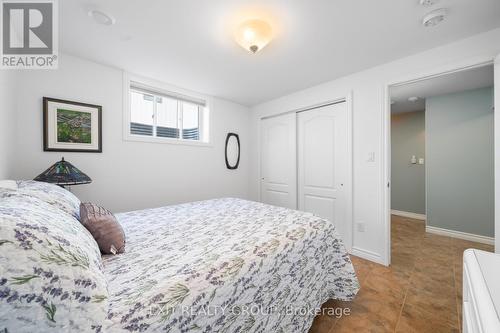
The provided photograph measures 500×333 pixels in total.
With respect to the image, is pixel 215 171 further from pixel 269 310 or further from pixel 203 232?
pixel 269 310

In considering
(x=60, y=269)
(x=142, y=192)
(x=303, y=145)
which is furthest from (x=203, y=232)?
(x=303, y=145)

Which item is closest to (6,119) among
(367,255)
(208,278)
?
(208,278)

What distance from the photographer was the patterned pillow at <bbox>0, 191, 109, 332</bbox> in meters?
0.51

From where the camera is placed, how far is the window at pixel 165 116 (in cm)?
271

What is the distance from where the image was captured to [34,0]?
1.43 m

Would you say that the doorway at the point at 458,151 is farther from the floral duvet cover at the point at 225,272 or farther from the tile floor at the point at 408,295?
the floral duvet cover at the point at 225,272

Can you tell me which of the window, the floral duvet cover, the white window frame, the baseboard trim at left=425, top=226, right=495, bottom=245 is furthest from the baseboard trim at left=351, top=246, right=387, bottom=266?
the window

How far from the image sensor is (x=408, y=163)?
429 centimetres

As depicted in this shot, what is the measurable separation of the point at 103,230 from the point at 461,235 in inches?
184

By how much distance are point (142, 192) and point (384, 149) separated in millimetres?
3051

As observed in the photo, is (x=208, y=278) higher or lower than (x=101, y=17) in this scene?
lower

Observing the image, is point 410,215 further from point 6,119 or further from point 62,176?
point 6,119

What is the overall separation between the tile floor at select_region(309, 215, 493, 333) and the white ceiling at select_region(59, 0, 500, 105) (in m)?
2.35

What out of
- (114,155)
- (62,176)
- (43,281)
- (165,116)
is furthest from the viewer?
(165,116)
